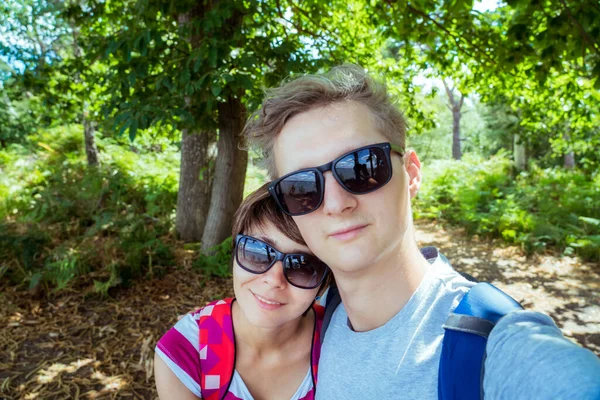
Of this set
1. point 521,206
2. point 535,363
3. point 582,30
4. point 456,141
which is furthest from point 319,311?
point 456,141

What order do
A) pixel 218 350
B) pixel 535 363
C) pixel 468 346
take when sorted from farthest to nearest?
1. pixel 218 350
2. pixel 468 346
3. pixel 535 363

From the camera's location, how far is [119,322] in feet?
12.9

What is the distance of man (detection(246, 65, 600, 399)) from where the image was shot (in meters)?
1.20

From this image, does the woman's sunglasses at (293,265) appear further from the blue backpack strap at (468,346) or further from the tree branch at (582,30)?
the tree branch at (582,30)

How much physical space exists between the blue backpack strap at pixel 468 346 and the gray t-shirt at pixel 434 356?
0.10 feet

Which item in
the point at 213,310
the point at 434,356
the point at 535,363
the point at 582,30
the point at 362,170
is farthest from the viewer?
the point at 582,30

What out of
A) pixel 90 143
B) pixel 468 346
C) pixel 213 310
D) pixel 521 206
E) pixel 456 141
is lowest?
pixel 521 206

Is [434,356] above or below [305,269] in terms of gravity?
below

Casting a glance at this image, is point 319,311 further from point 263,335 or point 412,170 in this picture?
point 412,170

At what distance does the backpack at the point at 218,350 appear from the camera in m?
1.51

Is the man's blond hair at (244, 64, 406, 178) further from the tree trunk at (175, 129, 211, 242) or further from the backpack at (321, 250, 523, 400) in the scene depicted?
the tree trunk at (175, 129, 211, 242)

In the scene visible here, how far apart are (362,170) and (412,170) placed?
0.33 metres

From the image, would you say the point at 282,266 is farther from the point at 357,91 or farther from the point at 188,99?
the point at 188,99

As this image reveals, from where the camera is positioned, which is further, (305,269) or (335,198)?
(305,269)
